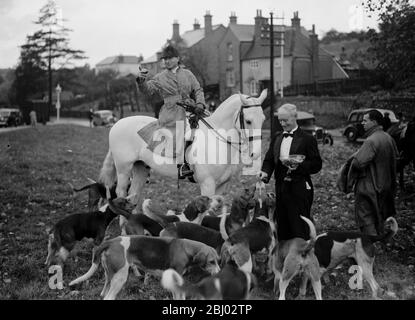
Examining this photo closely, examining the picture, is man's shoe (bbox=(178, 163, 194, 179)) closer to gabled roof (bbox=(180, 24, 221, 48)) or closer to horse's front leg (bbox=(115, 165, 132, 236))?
horse's front leg (bbox=(115, 165, 132, 236))

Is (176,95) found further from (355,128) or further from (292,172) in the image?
(355,128)

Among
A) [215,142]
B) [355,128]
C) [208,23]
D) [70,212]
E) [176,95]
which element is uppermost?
[208,23]

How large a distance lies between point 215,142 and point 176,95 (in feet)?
3.77

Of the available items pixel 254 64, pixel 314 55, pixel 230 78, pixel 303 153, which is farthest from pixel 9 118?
pixel 303 153

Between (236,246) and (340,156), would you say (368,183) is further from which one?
(340,156)

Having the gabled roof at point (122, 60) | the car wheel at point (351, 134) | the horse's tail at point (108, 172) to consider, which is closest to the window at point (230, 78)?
the car wheel at point (351, 134)

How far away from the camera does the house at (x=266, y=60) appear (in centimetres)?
5412

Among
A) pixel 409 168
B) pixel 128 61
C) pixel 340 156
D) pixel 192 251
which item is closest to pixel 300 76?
pixel 340 156

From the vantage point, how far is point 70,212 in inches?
444

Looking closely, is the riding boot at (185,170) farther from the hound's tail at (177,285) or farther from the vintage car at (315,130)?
the vintage car at (315,130)

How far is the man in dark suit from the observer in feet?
21.6

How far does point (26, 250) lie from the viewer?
27.5ft
